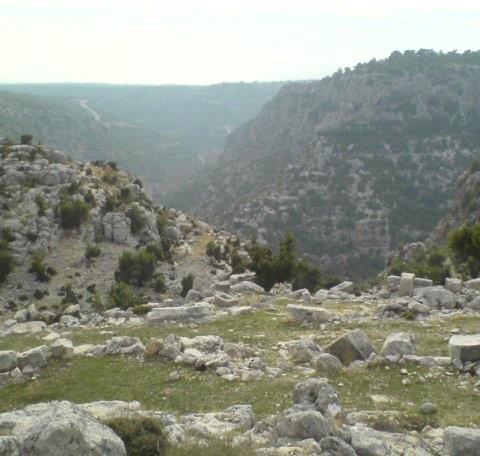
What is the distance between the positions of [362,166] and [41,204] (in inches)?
3339

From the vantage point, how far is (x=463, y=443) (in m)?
9.35

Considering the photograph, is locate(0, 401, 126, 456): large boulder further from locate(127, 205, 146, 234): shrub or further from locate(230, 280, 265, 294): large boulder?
locate(127, 205, 146, 234): shrub

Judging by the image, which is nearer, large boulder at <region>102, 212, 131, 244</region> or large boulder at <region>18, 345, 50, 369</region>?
large boulder at <region>18, 345, 50, 369</region>

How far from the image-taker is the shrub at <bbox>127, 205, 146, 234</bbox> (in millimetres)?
67688

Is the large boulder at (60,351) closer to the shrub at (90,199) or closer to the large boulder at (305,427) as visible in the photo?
the large boulder at (305,427)

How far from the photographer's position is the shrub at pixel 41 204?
60634 millimetres

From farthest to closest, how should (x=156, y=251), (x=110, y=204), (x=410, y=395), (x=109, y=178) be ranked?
(x=109, y=178) < (x=110, y=204) < (x=156, y=251) < (x=410, y=395)

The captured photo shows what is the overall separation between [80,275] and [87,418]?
48889 millimetres

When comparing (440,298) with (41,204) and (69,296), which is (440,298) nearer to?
(69,296)

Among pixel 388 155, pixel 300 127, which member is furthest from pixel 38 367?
pixel 300 127

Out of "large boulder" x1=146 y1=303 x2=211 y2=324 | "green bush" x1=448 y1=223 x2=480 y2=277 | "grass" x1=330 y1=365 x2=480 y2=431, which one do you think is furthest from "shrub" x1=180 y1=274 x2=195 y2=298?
"grass" x1=330 y1=365 x2=480 y2=431

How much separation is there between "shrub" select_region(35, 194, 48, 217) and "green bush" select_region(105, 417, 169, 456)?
55500 mm

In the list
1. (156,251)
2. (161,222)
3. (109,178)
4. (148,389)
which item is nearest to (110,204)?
(161,222)

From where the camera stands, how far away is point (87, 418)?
327 inches
